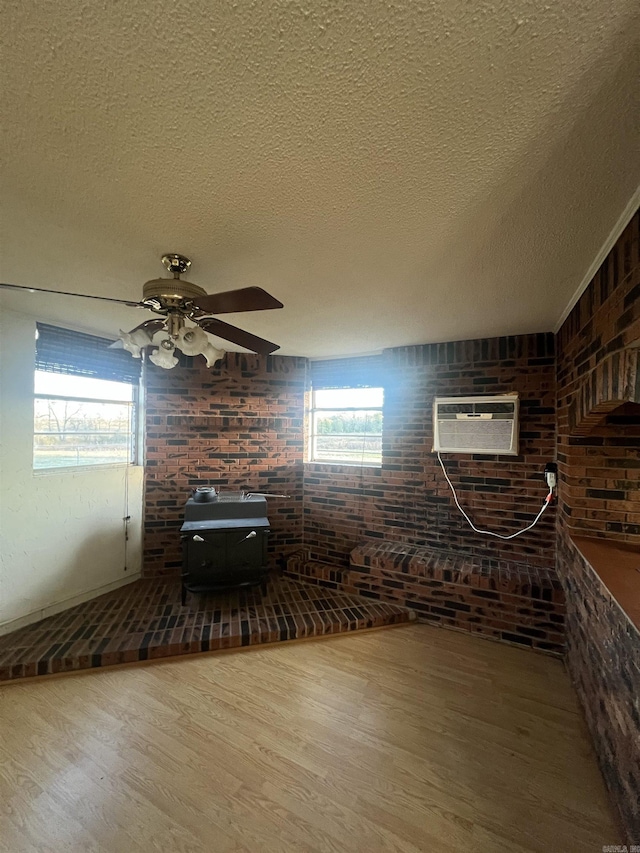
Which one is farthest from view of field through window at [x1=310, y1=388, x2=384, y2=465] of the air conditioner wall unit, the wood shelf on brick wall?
the air conditioner wall unit

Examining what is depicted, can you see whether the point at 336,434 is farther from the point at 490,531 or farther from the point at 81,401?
the point at 81,401

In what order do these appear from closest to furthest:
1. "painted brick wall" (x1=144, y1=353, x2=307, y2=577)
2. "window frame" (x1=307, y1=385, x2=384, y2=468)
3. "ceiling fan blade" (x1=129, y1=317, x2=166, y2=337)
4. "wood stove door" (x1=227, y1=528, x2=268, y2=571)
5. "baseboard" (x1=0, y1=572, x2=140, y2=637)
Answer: "ceiling fan blade" (x1=129, y1=317, x2=166, y2=337) → "baseboard" (x1=0, y1=572, x2=140, y2=637) → "wood stove door" (x1=227, y1=528, x2=268, y2=571) → "painted brick wall" (x1=144, y1=353, x2=307, y2=577) → "window frame" (x1=307, y1=385, x2=384, y2=468)

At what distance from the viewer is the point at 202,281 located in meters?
1.81

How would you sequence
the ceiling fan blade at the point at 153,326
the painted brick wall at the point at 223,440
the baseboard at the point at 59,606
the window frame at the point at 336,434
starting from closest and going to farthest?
the ceiling fan blade at the point at 153,326, the baseboard at the point at 59,606, the painted brick wall at the point at 223,440, the window frame at the point at 336,434

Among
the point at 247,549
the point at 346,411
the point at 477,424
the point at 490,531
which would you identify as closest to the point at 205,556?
the point at 247,549

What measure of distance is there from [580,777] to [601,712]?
1.00 feet

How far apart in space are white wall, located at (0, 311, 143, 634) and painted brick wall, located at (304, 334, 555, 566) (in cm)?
198

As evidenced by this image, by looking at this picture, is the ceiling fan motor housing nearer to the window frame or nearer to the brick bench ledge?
the window frame

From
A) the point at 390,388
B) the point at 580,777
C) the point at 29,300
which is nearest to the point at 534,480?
the point at 390,388

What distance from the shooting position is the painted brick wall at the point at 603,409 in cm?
132

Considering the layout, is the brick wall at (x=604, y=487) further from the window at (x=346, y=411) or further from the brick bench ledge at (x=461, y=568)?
the window at (x=346, y=411)


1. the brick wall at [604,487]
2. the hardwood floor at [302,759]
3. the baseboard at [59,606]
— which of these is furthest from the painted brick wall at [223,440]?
the brick wall at [604,487]

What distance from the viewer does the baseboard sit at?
2383 mm

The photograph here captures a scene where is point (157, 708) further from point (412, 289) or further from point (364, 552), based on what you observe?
point (412, 289)
